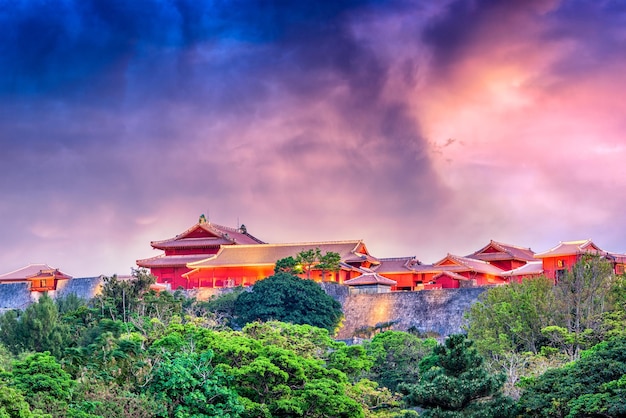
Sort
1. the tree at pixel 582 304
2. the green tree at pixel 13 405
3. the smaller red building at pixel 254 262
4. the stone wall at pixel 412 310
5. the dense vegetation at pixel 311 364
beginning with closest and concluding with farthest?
1. the green tree at pixel 13 405
2. the dense vegetation at pixel 311 364
3. the tree at pixel 582 304
4. the stone wall at pixel 412 310
5. the smaller red building at pixel 254 262

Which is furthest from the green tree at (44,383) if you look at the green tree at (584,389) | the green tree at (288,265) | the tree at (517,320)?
the green tree at (288,265)

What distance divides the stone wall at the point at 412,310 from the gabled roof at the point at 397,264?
7136 millimetres

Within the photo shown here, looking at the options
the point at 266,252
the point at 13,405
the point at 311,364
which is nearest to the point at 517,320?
the point at 311,364

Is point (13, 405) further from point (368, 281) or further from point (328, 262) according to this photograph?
point (328, 262)

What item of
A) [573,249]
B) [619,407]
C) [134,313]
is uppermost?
[573,249]

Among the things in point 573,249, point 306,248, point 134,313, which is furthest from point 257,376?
point 306,248

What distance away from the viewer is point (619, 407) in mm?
20406

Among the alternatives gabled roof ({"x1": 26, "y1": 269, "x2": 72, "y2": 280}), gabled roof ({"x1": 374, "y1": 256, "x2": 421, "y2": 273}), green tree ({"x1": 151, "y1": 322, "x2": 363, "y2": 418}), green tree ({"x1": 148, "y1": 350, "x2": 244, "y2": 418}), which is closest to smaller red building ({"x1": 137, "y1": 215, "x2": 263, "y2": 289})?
gabled roof ({"x1": 26, "y1": 269, "x2": 72, "y2": 280})

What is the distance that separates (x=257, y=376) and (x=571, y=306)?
482 inches

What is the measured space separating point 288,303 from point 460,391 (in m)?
18.4

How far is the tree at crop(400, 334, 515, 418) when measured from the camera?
22.0 metres

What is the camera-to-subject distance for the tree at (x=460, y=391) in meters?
22.0

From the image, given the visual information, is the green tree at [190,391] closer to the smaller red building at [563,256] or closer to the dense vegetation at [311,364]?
the dense vegetation at [311,364]

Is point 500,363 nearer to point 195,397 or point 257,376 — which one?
point 257,376
